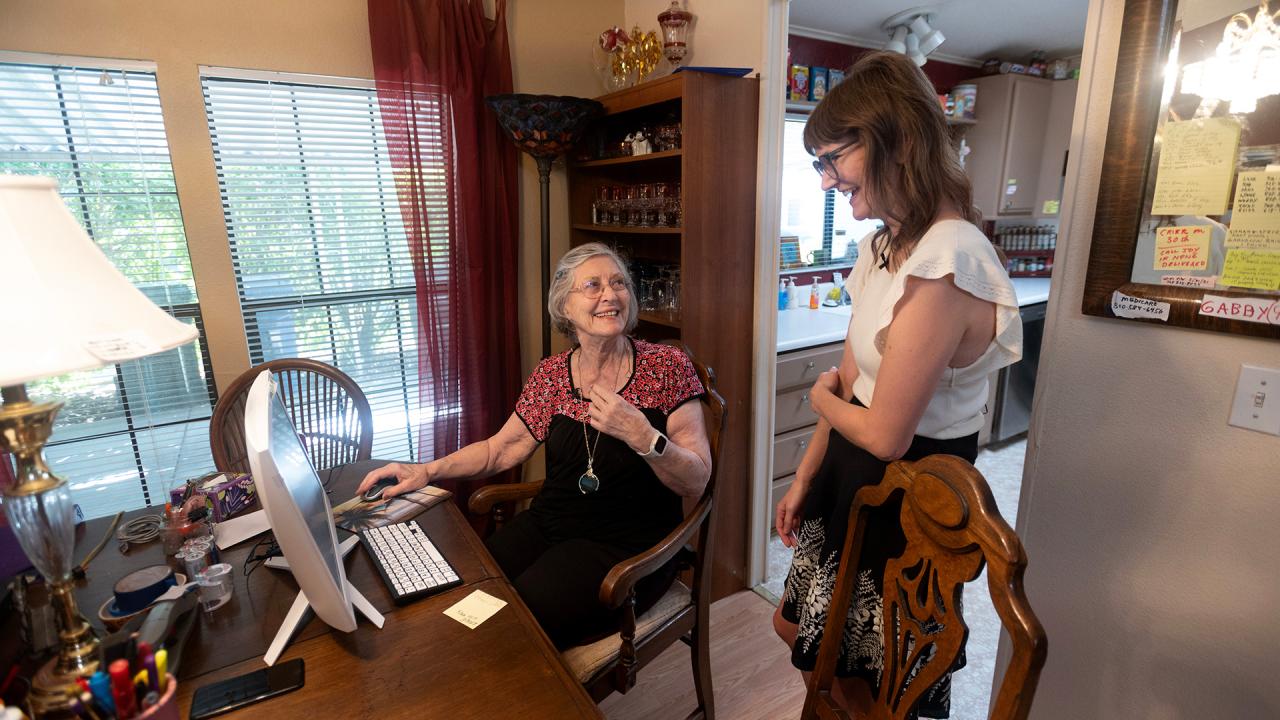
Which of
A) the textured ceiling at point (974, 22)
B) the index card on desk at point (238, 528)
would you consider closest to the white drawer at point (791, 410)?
the textured ceiling at point (974, 22)

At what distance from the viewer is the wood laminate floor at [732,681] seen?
76.7 inches

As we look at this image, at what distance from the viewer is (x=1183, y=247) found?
1116mm

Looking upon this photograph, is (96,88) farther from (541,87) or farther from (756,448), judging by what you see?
(756,448)

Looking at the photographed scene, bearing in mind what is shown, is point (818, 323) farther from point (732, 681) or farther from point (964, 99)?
point (964, 99)

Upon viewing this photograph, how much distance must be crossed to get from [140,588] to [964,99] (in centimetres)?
439

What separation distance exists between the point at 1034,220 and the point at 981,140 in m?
0.88

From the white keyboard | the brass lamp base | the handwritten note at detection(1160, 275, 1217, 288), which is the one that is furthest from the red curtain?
the handwritten note at detection(1160, 275, 1217, 288)

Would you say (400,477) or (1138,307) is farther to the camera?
(400,477)

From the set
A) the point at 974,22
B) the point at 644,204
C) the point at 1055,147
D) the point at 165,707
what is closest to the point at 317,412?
the point at 644,204

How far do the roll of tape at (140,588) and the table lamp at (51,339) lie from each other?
0.68 ft

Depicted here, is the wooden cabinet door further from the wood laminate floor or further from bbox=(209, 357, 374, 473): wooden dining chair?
bbox=(209, 357, 374, 473): wooden dining chair

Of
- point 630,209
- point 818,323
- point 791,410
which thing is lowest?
point 791,410

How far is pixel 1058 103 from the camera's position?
3.84m

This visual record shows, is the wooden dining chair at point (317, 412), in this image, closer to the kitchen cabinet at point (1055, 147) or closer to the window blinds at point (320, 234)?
the window blinds at point (320, 234)
